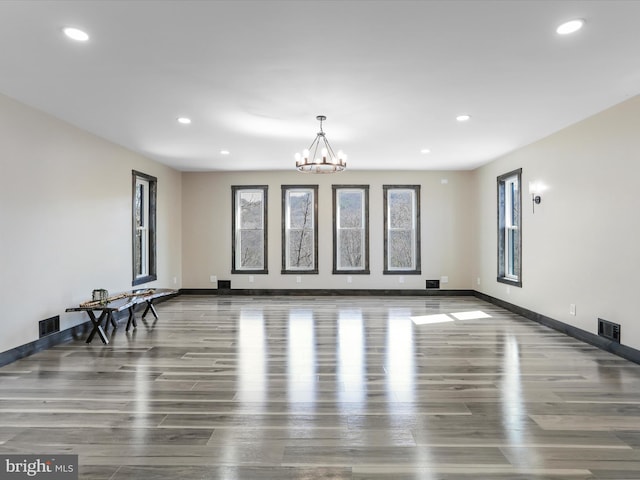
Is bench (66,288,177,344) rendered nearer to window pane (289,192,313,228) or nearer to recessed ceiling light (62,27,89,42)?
recessed ceiling light (62,27,89,42)

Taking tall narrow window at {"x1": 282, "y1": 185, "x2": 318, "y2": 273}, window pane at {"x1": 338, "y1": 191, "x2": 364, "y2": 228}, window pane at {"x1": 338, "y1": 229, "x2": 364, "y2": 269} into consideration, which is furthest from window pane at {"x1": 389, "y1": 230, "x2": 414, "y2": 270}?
tall narrow window at {"x1": 282, "y1": 185, "x2": 318, "y2": 273}

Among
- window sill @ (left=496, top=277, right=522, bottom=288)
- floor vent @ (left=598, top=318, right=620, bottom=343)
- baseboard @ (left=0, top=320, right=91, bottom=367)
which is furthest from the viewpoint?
window sill @ (left=496, top=277, right=522, bottom=288)

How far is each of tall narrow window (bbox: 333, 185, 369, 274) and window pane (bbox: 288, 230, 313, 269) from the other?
54 cm

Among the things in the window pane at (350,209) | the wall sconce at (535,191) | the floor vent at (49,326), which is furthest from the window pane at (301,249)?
the floor vent at (49,326)

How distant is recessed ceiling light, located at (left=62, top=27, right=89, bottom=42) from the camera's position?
8.75ft

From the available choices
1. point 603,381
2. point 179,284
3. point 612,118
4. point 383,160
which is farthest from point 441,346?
point 179,284

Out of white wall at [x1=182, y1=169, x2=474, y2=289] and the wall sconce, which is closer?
the wall sconce

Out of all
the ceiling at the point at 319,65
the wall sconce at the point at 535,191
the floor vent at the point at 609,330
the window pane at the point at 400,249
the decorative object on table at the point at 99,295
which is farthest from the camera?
the window pane at the point at 400,249

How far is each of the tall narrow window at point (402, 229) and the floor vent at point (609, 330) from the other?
165 inches

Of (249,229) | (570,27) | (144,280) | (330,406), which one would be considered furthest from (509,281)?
(144,280)

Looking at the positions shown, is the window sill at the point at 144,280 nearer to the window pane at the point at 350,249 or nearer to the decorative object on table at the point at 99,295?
the decorative object on table at the point at 99,295

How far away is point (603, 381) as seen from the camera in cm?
341

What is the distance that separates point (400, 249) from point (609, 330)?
4567 millimetres

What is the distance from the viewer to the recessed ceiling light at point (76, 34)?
2666 mm
